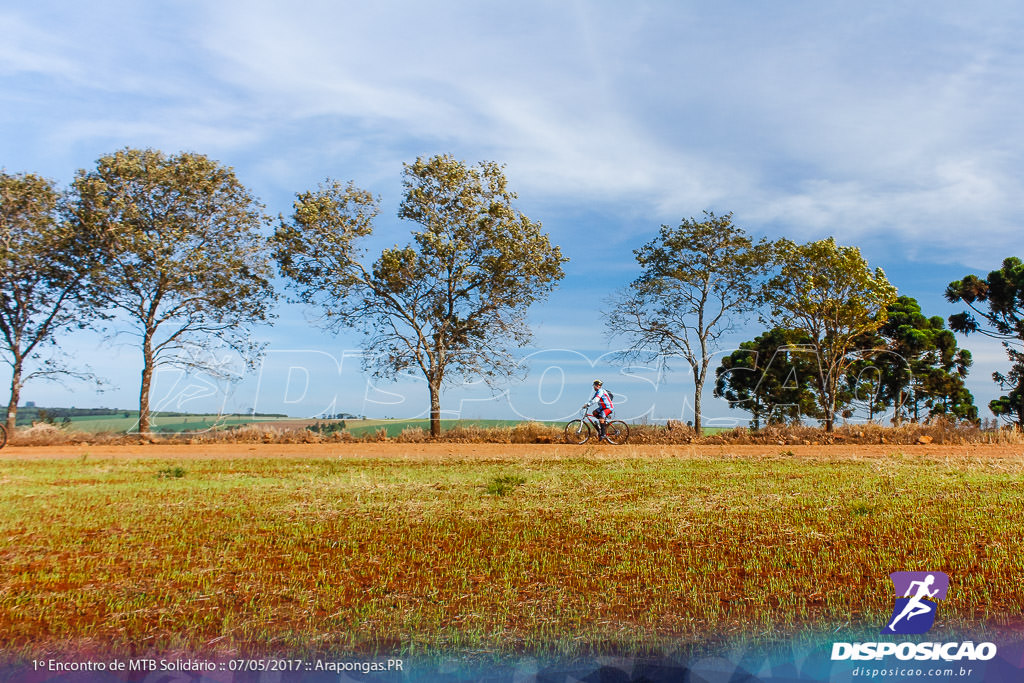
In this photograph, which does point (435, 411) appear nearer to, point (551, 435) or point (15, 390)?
point (551, 435)

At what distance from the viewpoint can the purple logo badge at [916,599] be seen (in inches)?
172

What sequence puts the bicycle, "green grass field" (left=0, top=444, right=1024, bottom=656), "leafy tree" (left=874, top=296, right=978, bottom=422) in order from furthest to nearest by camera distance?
"leafy tree" (left=874, top=296, right=978, bottom=422) → the bicycle → "green grass field" (left=0, top=444, right=1024, bottom=656)

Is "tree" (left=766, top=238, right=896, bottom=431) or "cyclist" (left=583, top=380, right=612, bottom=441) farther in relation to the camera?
"tree" (left=766, top=238, right=896, bottom=431)

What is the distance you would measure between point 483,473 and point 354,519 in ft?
17.1

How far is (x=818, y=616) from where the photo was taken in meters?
4.56

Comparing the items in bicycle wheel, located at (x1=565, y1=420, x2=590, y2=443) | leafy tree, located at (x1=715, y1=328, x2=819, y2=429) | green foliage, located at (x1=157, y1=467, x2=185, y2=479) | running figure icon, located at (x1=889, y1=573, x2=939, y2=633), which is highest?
leafy tree, located at (x1=715, y1=328, x2=819, y2=429)

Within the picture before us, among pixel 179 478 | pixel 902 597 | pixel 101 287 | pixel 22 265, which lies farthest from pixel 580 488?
pixel 22 265

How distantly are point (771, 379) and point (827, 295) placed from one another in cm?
1401

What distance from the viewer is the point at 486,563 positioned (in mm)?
5840

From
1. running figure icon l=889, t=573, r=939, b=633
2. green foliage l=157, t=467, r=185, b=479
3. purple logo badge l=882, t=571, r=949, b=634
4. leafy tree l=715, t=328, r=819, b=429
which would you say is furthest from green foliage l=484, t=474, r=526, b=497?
leafy tree l=715, t=328, r=819, b=429

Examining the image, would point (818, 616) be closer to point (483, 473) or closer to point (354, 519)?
point (354, 519)

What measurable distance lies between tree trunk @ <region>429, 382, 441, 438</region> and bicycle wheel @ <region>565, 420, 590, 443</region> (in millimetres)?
6416

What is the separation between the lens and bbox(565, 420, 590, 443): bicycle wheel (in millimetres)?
23484

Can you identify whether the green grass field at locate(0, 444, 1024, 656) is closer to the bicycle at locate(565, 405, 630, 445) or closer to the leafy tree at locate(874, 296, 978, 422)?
the bicycle at locate(565, 405, 630, 445)
